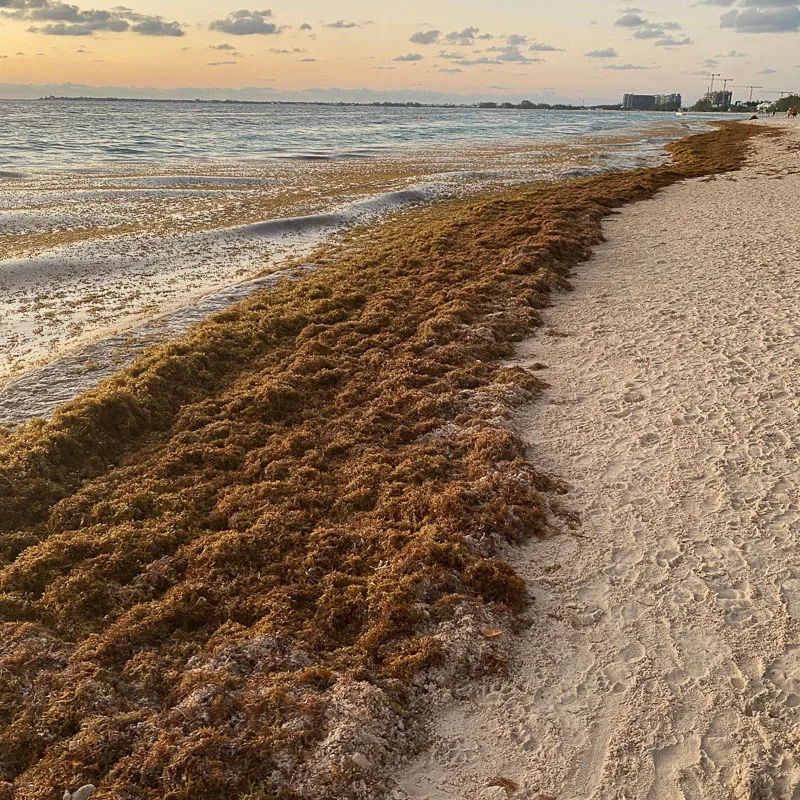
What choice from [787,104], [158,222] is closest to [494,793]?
[158,222]

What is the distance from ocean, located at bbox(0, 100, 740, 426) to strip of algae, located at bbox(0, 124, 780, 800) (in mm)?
1272

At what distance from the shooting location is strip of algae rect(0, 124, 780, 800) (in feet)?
11.1

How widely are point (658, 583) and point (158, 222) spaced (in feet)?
52.7

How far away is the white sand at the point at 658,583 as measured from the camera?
3.22m

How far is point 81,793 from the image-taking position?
10.1 feet

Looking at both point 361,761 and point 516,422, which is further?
point 516,422

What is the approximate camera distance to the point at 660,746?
3.28m

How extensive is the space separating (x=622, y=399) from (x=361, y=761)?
477 cm

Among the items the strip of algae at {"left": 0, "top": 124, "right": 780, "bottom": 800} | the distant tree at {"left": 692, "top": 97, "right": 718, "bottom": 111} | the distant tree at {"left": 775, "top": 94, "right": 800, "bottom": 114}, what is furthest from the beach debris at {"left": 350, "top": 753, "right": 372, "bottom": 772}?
the distant tree at {"left": 692, "top": 97, "right": 718, "bottom": 111}

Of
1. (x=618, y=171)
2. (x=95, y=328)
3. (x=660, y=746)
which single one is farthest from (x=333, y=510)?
(x=618, y=171)

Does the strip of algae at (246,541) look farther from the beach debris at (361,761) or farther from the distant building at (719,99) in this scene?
the distant building at (719,99)

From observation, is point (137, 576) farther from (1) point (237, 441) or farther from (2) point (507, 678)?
(2) point (507, 678)

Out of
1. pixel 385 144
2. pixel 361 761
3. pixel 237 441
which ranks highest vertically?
pixel 385 144

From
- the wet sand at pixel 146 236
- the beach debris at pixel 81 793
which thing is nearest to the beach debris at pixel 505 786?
the beach debris at pixel 81 793
